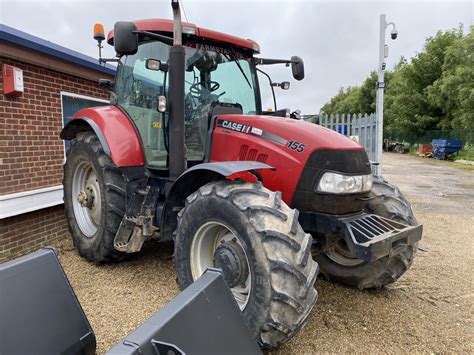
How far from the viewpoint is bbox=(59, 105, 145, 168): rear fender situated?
362 cm

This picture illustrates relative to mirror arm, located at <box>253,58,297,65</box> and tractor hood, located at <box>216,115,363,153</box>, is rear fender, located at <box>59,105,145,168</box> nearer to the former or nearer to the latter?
tractor hood, located at <box>216,115,363,153</box>

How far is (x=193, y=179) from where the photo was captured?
119 inches

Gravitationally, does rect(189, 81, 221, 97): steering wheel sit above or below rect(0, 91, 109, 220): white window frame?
above

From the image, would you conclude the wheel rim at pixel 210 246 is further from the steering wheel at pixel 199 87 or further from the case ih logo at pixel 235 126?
the steering wheel at pixel 199 87

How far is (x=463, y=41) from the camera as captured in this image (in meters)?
26.4

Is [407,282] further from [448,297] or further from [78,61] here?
[78,61]

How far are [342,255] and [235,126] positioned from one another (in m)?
1.59

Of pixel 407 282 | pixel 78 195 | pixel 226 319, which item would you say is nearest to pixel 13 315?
pixel 226 319

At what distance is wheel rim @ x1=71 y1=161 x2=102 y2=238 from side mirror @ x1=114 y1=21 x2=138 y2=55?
1.62m

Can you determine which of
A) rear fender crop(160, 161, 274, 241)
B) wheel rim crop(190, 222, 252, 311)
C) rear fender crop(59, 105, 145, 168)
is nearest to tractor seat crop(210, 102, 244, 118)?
rear fender crop(160, 161, 274, 241)

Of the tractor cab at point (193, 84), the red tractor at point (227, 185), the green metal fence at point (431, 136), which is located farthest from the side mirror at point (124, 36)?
the green metal fence at point (431, 136)

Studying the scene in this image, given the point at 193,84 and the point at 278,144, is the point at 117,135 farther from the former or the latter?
the point at 278,144

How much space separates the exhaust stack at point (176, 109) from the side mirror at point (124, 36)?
0.32 meters

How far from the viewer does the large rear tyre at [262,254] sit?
2.21m
